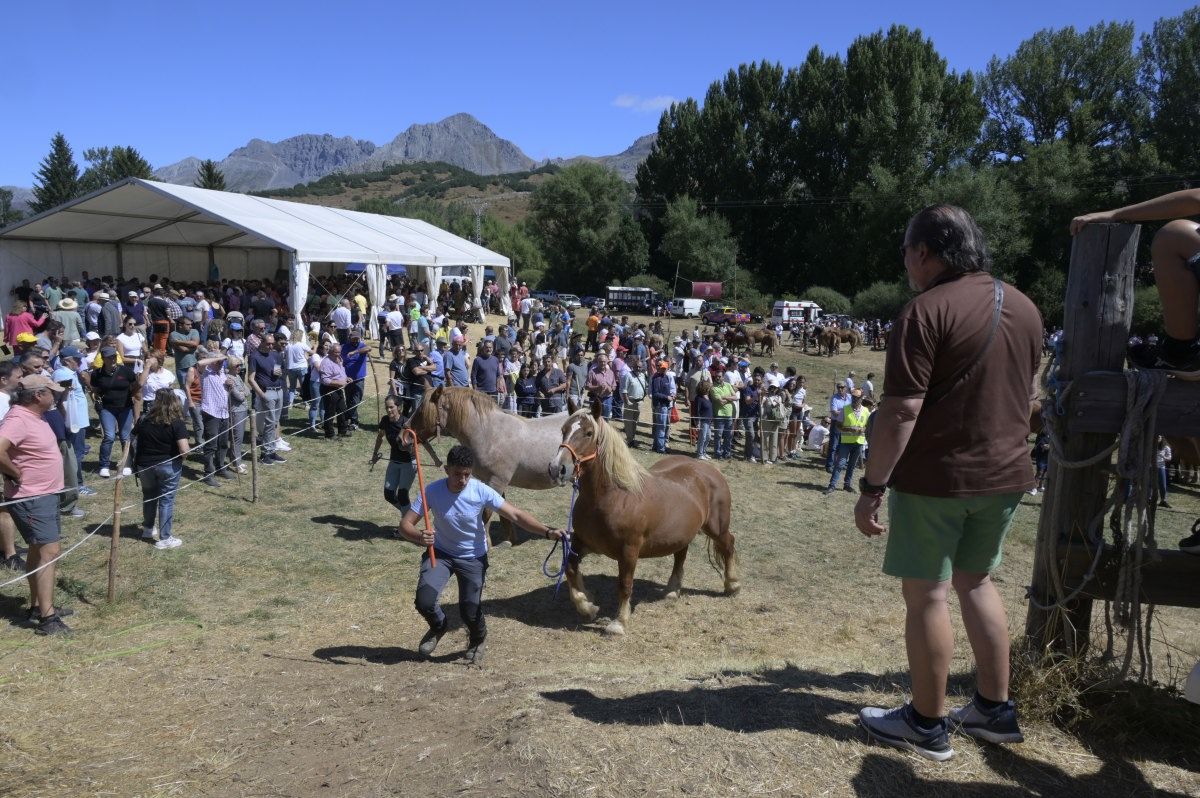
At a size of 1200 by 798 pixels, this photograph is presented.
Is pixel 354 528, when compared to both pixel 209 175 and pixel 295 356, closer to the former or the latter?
pixel 295 356

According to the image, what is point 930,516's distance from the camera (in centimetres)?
282

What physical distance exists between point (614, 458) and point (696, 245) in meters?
51.9

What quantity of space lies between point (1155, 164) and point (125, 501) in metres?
51.1

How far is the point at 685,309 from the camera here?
4866cm

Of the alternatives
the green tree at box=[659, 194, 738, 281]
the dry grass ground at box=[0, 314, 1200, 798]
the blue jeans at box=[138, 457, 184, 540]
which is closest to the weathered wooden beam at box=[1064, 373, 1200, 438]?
the dry grass ground at box=[0, 314, 1200, 798]

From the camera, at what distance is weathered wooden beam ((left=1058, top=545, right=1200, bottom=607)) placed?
10.4 feet

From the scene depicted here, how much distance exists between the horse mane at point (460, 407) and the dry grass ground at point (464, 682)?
1544mm

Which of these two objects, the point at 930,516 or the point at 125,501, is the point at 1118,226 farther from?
the point at 125,501

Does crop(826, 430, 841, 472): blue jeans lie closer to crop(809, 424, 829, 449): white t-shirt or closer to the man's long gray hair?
crop(809, 424, 829, 449): white t-shirt

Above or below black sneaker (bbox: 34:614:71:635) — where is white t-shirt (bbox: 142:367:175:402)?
above

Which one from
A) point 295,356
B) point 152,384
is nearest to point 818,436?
point 295,356

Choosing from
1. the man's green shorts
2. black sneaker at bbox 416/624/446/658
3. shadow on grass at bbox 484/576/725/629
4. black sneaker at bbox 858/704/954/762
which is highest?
the man's green shorts

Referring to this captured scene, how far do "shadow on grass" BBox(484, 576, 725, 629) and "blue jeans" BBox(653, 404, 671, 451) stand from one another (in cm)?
701

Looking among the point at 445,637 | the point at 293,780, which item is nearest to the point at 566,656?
the point at 445,637
